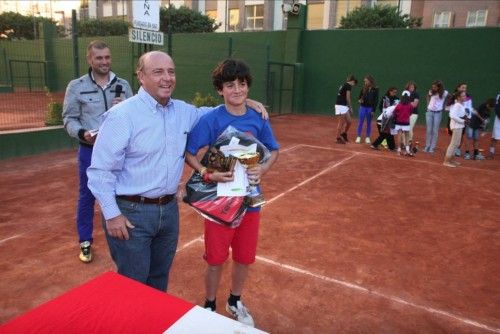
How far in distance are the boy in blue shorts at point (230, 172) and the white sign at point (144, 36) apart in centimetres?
669

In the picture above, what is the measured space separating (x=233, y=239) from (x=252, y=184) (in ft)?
1.83

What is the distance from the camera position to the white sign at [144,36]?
28.4 ft

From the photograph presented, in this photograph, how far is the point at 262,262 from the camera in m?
4.27

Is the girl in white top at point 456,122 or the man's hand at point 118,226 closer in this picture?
the man's hand at point 118,226

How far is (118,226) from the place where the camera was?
2342mm

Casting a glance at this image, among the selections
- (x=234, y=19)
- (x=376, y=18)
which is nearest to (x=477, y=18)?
(x=376, y=18)

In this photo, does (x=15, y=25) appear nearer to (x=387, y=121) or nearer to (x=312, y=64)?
(x=312, y=64)

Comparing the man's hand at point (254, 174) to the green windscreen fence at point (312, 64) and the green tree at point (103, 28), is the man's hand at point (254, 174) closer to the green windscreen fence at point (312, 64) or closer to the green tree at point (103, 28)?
the green windscreen fence at point (312, 64)

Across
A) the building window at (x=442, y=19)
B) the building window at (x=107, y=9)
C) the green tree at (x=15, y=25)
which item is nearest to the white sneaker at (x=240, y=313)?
the building window at (x=442, y=19)

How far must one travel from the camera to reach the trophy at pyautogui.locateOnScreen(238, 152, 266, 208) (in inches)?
101

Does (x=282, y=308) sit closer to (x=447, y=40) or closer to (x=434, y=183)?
(x=434, y=183)

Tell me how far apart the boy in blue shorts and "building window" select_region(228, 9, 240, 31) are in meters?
38.1

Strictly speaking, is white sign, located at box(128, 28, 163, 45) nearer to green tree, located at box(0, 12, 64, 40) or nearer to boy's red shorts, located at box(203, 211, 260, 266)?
boy's red shorts, located at box(203, 211, 260, 266)

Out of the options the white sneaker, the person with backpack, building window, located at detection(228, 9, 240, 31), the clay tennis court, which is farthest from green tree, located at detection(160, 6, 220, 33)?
the white sneaker
